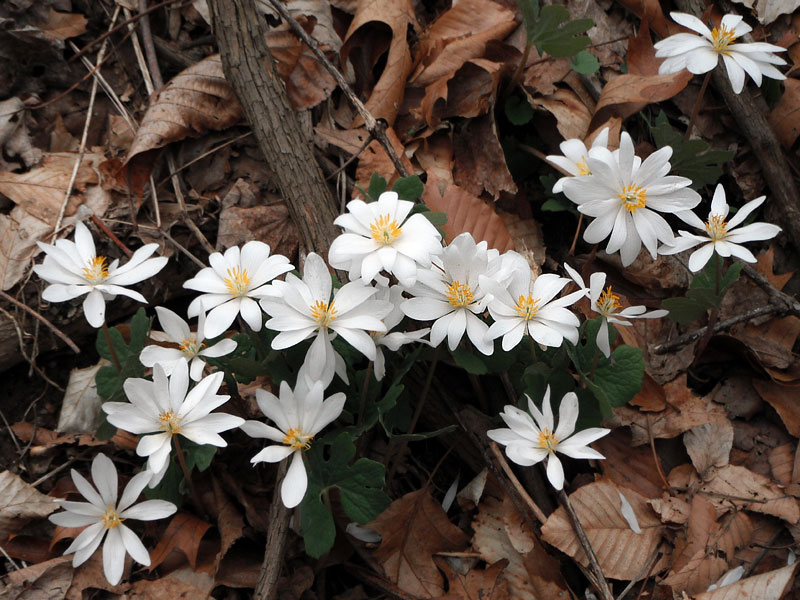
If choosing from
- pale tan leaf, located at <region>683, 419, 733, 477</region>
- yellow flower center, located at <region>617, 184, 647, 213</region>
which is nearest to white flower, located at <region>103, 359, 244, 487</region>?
yellow flower center, located at <region>617, 184, 647, 213</region>

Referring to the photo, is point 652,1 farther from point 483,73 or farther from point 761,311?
point 761,311

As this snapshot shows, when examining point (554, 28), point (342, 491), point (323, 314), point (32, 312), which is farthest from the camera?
point (554, 28)

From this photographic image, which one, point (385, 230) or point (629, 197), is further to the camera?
point (629, 197)

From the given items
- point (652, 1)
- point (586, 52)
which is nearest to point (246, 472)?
point (586, 52)

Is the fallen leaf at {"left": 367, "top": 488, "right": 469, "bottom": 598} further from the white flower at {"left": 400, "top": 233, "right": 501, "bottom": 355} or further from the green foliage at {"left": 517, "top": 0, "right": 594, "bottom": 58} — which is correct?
the green foliage at {"left": 517, "top": 0, "right": 594, "bottom": 58}

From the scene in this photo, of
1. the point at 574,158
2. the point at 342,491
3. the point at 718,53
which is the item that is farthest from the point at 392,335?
the point at 718,53

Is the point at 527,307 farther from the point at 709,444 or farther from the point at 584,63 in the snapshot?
the point at 584,63

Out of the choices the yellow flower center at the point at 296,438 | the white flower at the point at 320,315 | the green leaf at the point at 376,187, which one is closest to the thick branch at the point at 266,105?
the green leaf at the point at 376,187
